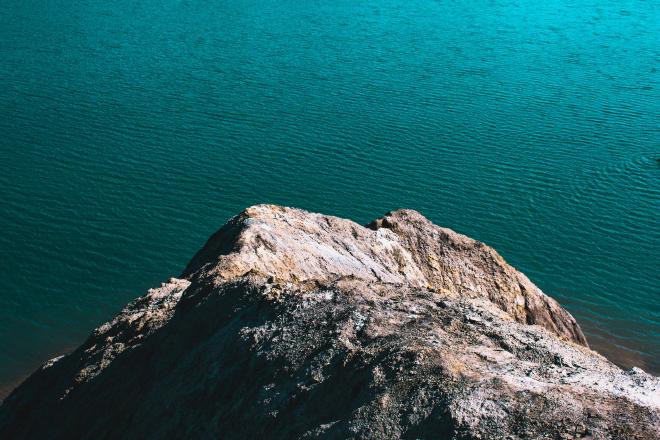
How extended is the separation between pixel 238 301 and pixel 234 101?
46358 millimetres

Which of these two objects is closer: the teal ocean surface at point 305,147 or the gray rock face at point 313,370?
the gray rock face at point 313,370

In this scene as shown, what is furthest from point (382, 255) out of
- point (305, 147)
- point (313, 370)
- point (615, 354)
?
point (305, 147)

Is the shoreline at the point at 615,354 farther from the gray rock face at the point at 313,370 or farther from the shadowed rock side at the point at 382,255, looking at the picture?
the gray rock face at the point at 313,370

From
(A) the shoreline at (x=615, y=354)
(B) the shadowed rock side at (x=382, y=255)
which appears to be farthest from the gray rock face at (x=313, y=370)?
(A) the shoreline at (x=615, y=354)

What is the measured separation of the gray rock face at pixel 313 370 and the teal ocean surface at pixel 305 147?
18.8 m

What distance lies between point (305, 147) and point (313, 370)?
41.7 meters

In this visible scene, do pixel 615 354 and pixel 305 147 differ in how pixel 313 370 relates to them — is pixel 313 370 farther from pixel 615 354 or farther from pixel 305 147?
pixel 305 147

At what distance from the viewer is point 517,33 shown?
282 feet

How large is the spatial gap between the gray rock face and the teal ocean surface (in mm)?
18768

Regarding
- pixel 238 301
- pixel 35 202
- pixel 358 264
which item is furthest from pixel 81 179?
pixel 238 301

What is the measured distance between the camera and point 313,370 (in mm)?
13117

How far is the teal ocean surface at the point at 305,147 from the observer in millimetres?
40719

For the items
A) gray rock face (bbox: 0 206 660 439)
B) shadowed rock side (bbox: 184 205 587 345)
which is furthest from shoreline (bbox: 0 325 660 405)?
gray rock face (bbox: 0 206 660 439)

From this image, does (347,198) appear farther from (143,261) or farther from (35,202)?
(35,202)
